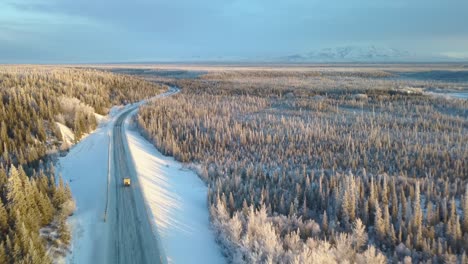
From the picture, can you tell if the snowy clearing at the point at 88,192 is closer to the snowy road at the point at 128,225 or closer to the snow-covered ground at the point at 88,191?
the snow-covered ground at the point at 88,191

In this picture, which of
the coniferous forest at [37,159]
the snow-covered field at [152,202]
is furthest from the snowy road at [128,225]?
the coniferous forest at [37,159]

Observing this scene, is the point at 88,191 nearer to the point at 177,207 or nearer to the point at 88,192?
the point at 88,192

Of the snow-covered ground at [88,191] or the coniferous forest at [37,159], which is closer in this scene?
the coniferous forest at [37,159]

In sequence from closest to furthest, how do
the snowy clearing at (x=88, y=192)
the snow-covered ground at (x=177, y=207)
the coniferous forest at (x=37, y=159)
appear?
the coniferous forest at (x=37, y=159) < the snowy clearing at (x=88, y=192) < the snow-covered ground at (x=177, y=207)

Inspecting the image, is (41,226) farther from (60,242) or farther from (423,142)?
(423,142)

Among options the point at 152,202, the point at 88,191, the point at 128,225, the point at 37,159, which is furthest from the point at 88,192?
the point at 37,159

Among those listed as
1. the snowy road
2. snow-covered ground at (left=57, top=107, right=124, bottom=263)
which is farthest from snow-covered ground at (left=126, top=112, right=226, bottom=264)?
snow-covered ground at (left=57, top=107, right=124, bottom=263)
